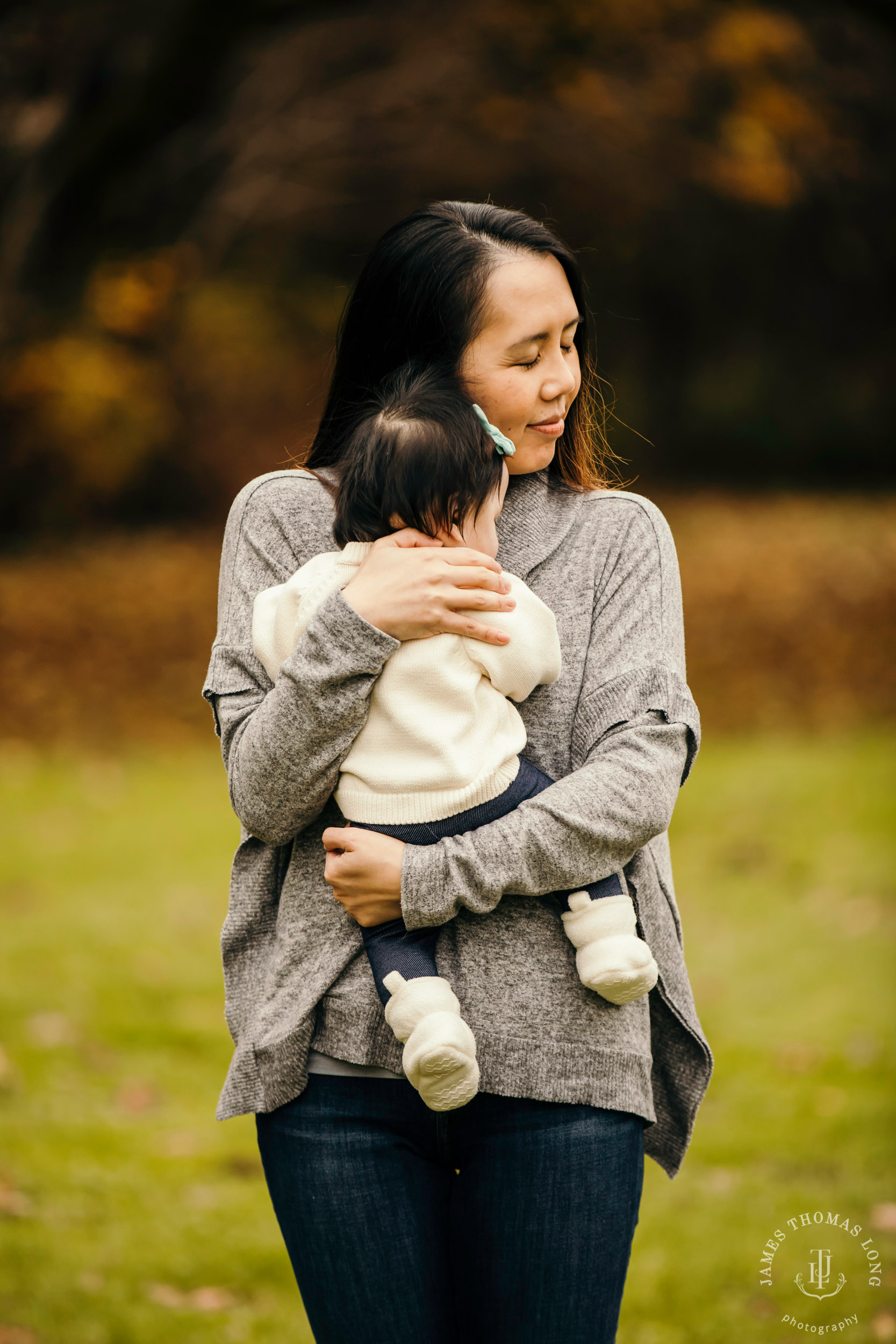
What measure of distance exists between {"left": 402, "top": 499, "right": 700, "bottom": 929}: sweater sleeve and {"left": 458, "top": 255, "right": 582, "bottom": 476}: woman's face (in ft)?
0.72

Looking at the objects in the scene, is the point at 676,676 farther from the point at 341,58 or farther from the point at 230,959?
the point at 341,58

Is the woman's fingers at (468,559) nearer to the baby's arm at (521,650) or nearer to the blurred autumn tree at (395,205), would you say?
the baby's arm at (521,650)

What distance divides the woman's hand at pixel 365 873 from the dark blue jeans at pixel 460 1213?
238mm

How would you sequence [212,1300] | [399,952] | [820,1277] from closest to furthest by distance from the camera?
[399,952]
[212,1300]
[820,1277]

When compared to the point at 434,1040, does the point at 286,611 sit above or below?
above

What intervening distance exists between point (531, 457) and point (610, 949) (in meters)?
0.71

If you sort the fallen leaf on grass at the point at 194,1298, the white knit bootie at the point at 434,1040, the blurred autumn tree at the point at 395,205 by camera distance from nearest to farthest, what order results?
1. the white knit bootie at the point at 434,1040
2. the fallen leaf on grass at the point at 194,1298
3. the blurred autumn tree at the point at 395,205

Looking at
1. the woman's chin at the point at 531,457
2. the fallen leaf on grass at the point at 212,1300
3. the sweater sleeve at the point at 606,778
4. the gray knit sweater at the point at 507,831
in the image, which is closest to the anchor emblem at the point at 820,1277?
the fallen leaf on grass at the point at 212,1300

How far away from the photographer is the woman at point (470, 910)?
1.55 m

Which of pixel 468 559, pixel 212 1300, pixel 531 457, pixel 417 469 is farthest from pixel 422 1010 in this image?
pixel 212 1300

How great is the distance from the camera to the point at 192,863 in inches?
249

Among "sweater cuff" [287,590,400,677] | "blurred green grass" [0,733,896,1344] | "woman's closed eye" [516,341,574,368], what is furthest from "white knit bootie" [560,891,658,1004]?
"blurred green grass" [0,733,896,1344]

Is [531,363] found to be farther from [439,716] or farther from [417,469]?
[439,716]

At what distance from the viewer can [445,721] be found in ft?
5.10
